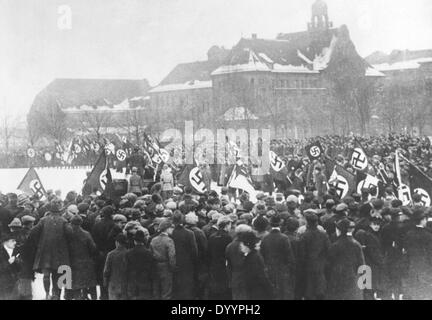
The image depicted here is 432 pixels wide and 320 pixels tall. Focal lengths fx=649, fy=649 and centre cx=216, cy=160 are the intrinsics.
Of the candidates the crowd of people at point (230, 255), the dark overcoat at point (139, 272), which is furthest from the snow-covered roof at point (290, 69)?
the dark overcoat at point (139, 272)

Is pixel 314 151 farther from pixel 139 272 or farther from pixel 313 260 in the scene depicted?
pixel 139 272

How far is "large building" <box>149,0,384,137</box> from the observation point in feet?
221

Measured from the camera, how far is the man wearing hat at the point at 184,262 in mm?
9141

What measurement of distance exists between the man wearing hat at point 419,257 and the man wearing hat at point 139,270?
363cm

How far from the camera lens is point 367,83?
70.6m

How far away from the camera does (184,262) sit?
916 cm

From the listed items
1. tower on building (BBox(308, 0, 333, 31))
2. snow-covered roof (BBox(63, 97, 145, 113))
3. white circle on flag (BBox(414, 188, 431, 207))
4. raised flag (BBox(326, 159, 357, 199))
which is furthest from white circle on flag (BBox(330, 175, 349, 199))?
snow-covered roof (BBox(63, 97, 145, 113))

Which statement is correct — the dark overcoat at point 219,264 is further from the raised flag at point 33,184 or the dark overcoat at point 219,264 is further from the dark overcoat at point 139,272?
the raised flag at point 33,184

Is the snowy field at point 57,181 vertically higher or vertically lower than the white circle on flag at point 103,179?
higher

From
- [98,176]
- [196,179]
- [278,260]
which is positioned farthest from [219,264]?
[98,176]

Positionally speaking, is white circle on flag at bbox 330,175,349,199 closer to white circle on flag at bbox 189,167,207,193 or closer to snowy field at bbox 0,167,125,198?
white circle on flag at bbox 189,167,207,193

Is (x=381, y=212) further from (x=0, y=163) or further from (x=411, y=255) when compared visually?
(x=0, y=163)

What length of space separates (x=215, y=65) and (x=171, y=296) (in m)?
78.4

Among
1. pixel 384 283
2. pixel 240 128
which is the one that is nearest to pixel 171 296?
pixel 384 283
